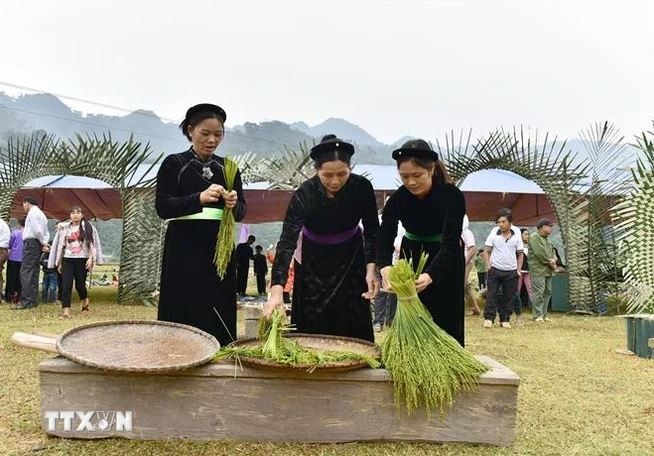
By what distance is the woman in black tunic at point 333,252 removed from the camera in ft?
10.6

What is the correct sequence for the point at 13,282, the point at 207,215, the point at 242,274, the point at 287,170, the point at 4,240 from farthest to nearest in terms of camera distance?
the point at 242,274 → the point at 287,170 → the point at 13,282 → the point at 4,240 → the point at 207,215

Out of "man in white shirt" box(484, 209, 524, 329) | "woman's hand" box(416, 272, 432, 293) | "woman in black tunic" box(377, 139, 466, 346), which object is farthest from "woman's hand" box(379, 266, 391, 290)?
"man in white shirt" box(484, 209, 524, 329)

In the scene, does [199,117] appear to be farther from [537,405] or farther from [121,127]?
[121,127]

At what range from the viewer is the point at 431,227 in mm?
3209

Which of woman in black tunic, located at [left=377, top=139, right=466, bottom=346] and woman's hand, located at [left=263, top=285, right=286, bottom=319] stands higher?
woman in black tunic, located at [left=377, top=139, right=466, bottom=346]

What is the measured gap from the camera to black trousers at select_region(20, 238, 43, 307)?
8.68 metres

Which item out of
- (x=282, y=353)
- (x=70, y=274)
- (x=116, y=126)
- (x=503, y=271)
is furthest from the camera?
(x=116, y=126)

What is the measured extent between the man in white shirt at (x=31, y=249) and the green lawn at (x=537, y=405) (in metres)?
1.41

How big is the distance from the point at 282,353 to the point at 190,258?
92cm

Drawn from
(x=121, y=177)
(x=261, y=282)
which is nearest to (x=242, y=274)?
(x=261, y=282)

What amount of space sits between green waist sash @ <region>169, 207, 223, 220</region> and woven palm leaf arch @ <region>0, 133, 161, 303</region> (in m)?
6.60

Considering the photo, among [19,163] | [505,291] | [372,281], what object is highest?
[19,163]

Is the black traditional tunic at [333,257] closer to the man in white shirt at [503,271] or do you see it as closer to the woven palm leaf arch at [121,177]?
the man in white shirt at [503,271]

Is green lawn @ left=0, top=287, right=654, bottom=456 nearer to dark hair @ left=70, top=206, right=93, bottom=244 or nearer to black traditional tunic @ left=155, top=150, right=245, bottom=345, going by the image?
black traditional tunic @ left=155, top=150, right=245, bottom=345
